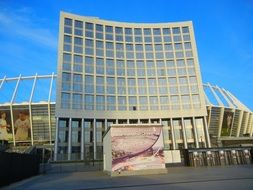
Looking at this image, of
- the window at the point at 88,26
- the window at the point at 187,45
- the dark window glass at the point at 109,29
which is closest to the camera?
the window at the point at 88,26

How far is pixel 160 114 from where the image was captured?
83750 mm

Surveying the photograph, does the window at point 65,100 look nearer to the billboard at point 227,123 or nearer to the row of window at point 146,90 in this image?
the row of window at point 146,90

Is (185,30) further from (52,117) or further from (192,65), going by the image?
(52,117)

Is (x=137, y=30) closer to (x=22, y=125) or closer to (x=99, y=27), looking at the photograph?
(x=99, y=27)

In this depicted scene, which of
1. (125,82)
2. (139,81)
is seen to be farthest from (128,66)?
(139,81)

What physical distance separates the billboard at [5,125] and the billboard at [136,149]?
6022 centimetres

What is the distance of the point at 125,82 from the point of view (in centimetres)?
8562

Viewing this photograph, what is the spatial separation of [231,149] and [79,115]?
157 feet

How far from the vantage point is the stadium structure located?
7906 cm

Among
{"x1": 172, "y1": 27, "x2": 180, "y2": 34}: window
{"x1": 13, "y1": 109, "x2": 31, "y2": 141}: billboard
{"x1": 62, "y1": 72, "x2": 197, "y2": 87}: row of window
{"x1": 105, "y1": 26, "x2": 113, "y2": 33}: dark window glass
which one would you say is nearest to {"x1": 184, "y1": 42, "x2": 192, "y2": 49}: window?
{"x1": 172, "y1": 27, "x2": 180, "y2": 34}: window

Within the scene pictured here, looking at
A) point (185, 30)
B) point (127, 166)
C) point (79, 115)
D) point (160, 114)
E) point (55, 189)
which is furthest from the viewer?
point (185, 30)

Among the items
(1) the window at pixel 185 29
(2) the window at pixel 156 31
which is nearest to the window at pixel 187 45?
(1) the window at pixel 185 29

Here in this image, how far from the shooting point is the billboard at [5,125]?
79569 millimetres

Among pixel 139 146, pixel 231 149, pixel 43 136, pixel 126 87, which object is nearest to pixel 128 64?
pixel 126 87
